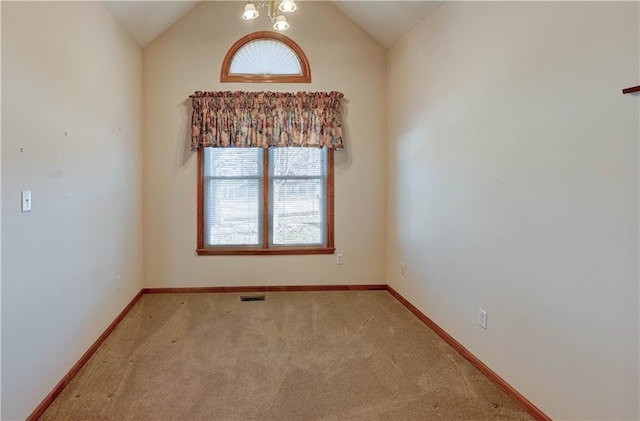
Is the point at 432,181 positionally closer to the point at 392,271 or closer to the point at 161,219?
the point at 392,271

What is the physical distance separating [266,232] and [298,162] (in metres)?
0.92

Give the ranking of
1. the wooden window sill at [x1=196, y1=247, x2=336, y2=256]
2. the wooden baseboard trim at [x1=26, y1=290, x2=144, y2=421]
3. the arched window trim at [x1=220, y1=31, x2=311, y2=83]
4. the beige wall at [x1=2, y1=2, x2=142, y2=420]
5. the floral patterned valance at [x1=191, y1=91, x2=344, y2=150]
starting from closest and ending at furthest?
the beige wall at [x1=2, y1=2, x2=142, y2=420] < the wooden baseboard trim at [x1=26, y1=290, x2=144, y2=421] < the floral patterned valance at [x1=191, y1=91, x2=344, y2=150] < the arched window trim at [x1=220, y1=31, x2=311, y2=83] < the wooden window sill at [x1=196, y1=247, x2=336, y2=256]

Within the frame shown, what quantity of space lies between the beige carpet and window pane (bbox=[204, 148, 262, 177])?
1570mm

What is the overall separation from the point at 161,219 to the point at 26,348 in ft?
7.26

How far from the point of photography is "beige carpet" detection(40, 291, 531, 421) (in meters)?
1.94

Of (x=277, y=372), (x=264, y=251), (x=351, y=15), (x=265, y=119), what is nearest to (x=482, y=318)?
(x=277, y=372)

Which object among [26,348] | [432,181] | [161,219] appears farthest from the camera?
[161,219]

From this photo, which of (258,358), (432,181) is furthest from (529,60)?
(258,358)

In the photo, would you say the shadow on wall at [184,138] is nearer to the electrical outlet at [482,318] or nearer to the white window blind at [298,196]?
the white window blind at [298,196]

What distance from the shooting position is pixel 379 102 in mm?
4043

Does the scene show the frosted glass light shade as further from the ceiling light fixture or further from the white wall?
the white wall

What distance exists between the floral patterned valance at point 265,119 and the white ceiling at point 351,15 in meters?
0.77

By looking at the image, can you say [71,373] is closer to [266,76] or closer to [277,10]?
[277,10]

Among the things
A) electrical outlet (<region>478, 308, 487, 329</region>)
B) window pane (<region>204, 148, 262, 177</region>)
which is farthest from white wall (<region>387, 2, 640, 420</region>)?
window pane (<region>204, 148, 262, 177</region>)
